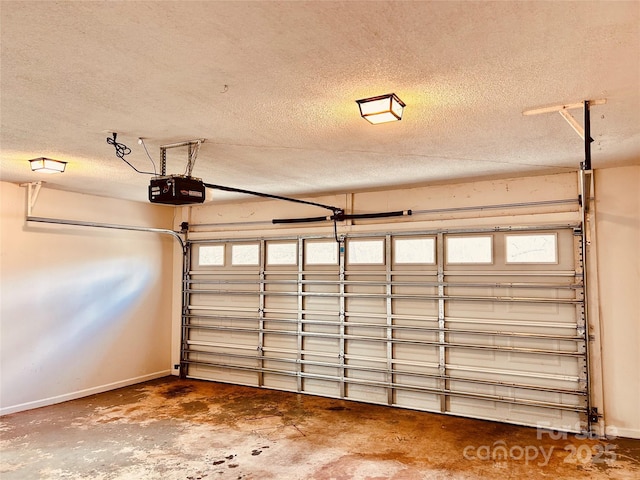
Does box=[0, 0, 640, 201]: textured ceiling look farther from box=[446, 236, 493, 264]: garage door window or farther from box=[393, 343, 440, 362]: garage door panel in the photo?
box=[393, 343, 440, 362]: garage door panel

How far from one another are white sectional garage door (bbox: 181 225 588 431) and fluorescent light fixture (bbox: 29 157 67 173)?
2.88m

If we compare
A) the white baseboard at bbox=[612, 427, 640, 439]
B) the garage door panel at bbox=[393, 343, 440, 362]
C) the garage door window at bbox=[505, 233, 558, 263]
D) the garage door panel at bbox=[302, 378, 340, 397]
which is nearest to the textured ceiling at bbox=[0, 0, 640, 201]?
the garage door window at bbox=[505, 233, 558, 263]

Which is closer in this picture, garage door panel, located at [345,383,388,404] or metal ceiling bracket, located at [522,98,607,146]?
metal ceiling bracket, located at [522,98,607,146]

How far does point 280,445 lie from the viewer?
13.9 feet

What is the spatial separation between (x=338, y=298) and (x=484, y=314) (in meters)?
1.89

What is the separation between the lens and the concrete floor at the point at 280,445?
369 cm

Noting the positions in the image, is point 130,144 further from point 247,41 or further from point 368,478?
point 368,478

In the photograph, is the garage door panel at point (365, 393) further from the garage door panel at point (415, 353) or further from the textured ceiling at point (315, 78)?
the textured ceiling at point (315, 78)

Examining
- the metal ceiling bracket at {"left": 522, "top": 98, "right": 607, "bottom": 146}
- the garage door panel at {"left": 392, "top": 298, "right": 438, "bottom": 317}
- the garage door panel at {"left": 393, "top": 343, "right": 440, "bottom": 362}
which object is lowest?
the garage door panel at {"left": 393, "top": 343, "right": 440, "bottom": 362}

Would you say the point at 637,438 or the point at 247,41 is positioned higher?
the point at 247,41

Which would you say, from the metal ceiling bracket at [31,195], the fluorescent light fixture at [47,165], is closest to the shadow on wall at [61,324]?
the metal ceiling bracket at [31,195]

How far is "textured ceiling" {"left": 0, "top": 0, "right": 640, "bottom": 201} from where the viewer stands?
6.00ft

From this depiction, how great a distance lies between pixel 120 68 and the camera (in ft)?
7.59

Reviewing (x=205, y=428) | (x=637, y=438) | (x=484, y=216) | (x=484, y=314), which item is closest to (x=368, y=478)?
(x=205, y=428)
